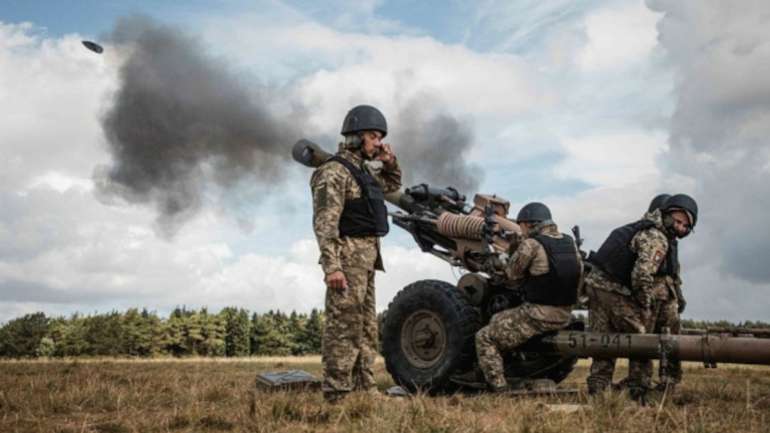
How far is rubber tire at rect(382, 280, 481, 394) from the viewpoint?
8.50 metres

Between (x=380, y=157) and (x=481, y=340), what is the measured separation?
2336 mm

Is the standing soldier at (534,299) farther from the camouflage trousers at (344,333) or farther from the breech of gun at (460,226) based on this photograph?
the camouflage trousers at (344,333)

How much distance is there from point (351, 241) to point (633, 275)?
3.28 m

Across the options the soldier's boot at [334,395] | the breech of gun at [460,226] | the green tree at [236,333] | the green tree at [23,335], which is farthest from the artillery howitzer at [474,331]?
the green tree at [236,333]

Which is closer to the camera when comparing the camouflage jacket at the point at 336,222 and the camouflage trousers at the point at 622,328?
the camouflage jacket at the point at 336,222

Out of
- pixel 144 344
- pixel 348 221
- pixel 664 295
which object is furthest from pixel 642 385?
pixel 144 344

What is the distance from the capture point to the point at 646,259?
27.0 feet

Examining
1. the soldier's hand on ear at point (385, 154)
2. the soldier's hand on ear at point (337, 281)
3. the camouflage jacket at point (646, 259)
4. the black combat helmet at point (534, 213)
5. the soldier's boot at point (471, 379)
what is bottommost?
the soldier's boot at point (471, 379)

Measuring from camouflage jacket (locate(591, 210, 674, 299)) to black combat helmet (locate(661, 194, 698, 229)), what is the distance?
0.14 m

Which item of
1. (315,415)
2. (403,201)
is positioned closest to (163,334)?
(403,201)

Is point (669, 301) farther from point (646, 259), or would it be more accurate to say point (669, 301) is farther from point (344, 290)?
point (344, 290)

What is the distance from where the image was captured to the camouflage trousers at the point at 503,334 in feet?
26.7

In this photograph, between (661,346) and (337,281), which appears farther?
(661,346)

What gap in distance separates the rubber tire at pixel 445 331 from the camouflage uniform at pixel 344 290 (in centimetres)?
150
